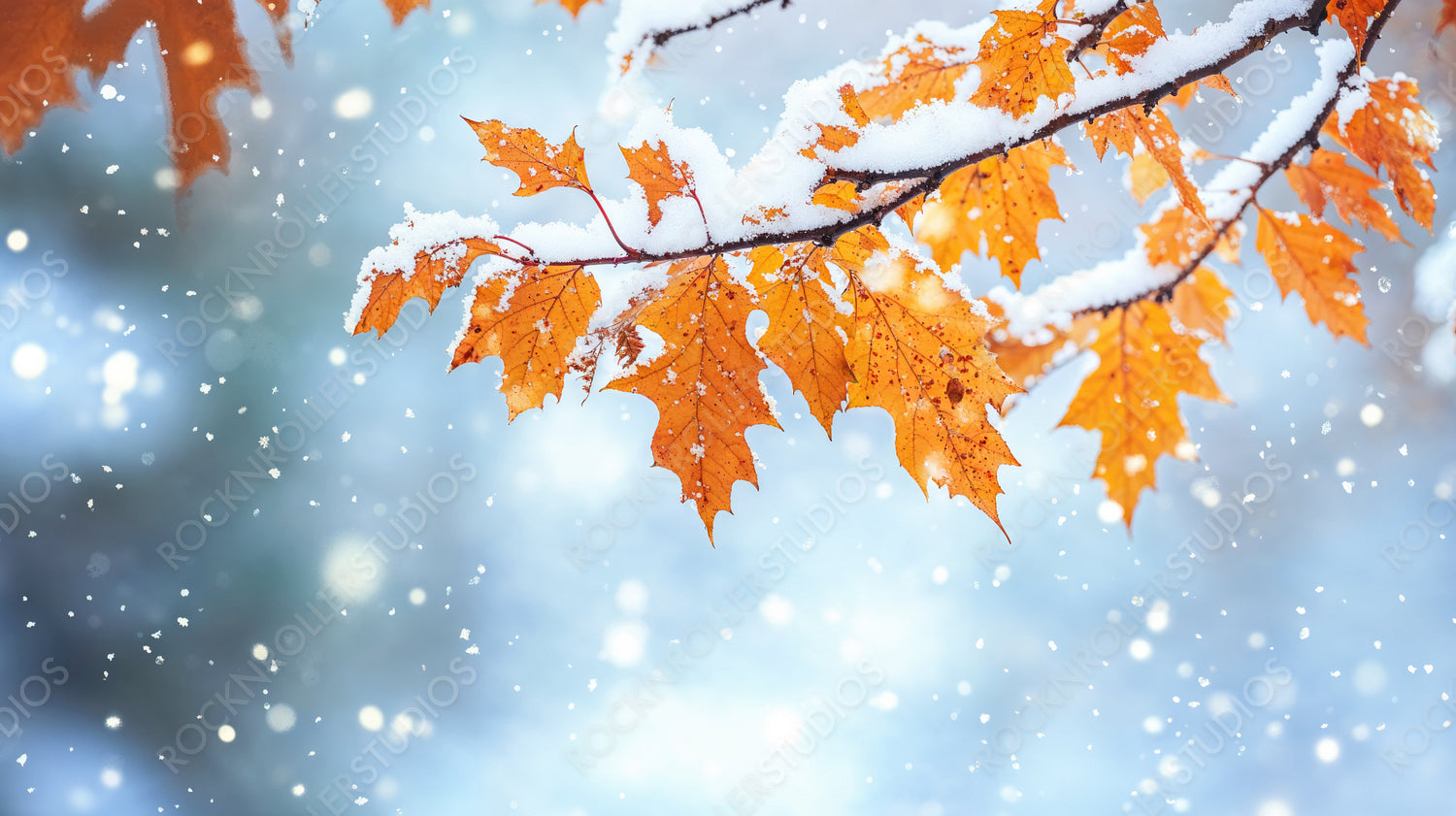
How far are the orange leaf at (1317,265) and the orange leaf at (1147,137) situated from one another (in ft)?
1.37

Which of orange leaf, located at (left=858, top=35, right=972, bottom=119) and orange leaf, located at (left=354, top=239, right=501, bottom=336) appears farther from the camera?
orange leaf, located at (left=858, top=35, right=972, bottom=119)

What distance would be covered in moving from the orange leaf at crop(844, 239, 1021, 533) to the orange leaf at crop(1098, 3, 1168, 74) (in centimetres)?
21

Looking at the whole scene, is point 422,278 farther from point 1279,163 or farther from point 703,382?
point 1279,163

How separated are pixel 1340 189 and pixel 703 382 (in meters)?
0.92

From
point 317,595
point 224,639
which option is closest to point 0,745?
point 224,639

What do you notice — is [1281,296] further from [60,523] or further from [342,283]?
[60,523]

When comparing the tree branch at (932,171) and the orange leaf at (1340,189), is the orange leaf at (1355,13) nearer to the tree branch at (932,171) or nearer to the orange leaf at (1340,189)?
the tree branch at (932,171)

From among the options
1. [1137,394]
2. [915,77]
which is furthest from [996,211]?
[1137,394]

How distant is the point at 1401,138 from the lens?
2.12 feet

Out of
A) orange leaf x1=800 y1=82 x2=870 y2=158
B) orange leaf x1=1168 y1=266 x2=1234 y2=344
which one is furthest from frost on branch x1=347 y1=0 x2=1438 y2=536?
orange leaf x1=1168 y1=266 x2=1234 y2=344

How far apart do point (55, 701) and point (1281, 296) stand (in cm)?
430

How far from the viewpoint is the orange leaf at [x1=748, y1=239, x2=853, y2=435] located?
46 cm

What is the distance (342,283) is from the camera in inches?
108

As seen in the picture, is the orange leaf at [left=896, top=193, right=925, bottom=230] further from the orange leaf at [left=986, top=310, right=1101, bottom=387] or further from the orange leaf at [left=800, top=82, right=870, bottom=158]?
the orange leaf at [left=986, top=310, right=1101, bottom=387]
